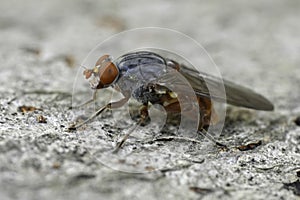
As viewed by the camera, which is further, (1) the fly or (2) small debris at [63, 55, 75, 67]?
(2) small debris at [63, 55, 75, 67]

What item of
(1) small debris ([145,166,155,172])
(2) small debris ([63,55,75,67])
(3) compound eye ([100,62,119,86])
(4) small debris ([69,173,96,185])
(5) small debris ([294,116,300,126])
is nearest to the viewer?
(4) small debris ([69,173,96,185])

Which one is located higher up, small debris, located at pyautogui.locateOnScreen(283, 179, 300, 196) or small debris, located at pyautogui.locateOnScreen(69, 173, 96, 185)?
small debris, located at pyautogui.locateOnScreen(69, 173, 96, 185)

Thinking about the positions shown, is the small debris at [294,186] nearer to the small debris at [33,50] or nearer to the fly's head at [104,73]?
the fly's head at [104,73]

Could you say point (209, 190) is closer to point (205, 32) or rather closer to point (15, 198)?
point (15, 198)

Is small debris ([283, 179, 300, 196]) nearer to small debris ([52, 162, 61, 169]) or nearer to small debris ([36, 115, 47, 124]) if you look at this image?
small debris ([52, 162, 61, 169])

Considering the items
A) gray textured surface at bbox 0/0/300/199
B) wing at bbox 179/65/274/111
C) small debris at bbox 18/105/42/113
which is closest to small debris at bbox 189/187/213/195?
gray textured surface at bbox 0/0/300/199

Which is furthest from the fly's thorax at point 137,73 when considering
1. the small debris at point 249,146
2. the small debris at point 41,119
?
the small debris at point 249,146

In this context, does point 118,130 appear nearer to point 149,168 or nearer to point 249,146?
point 149,168
